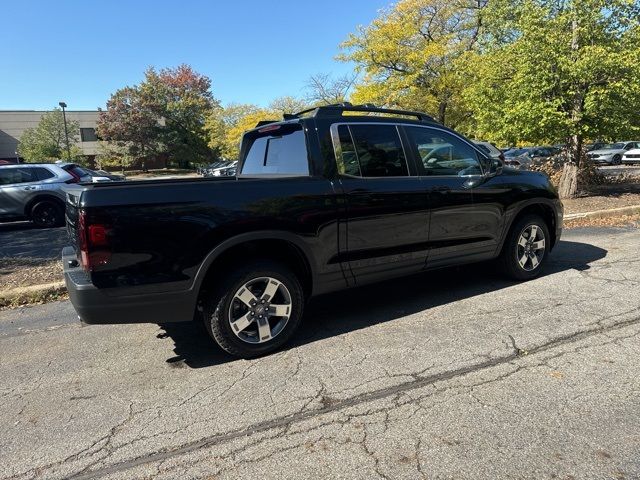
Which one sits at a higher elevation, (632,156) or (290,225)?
(632,156)

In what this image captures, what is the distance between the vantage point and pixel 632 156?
29.4 m

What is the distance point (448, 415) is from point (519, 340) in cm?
136

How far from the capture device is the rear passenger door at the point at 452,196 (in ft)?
15.0

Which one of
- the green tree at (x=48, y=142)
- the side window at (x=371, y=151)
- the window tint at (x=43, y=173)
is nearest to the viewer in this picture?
the side window at (x=371, y=151)

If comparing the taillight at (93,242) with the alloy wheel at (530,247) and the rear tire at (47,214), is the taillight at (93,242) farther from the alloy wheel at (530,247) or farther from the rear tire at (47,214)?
the rear tire at (47,214)

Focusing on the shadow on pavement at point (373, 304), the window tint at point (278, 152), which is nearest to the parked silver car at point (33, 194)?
the window tint at point (278, 152)

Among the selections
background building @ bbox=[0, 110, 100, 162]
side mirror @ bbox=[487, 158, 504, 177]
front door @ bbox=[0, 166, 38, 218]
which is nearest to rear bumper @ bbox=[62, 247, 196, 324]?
side mirror @ bbox=[487, 158, 504, 177]

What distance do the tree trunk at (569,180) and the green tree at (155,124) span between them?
40.4 metres

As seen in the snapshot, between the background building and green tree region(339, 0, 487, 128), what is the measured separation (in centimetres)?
4756

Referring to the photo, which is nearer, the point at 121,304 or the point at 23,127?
the point at 121,304

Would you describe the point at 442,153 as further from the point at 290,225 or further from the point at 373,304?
the point at 290,225

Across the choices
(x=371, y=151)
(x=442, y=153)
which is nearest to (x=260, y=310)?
(x=371, y=151)

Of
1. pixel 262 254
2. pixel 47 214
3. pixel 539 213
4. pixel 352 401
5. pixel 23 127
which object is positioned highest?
pixel 23 127

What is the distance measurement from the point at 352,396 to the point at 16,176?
38.7ft
